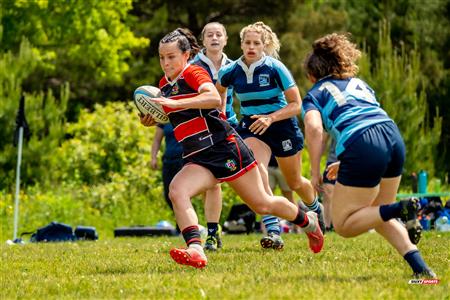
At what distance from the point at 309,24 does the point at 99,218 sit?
18151 mm

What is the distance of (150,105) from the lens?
799 centimetres

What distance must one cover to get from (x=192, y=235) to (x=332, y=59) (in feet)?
5.82

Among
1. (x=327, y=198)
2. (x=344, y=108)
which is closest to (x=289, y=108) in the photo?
(x=344, y=108)

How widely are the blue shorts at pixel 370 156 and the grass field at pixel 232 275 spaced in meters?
0.66

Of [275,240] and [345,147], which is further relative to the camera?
[275,240]

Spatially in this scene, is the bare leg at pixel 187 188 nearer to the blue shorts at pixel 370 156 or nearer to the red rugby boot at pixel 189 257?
the red rugby boot at pixel 189 257

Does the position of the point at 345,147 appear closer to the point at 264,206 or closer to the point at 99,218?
the point at 264,206

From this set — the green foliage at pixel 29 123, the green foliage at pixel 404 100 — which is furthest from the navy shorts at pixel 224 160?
the green foliage at pixel 404 100

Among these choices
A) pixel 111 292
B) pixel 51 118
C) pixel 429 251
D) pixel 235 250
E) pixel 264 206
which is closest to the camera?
pixel 111 292

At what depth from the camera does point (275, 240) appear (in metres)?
10.0

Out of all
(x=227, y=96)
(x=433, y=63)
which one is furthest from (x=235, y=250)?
(x=433, y=63)

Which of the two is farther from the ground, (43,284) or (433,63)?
(43,284)

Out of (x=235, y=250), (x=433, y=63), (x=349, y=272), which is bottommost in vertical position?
(x=433, y=63)

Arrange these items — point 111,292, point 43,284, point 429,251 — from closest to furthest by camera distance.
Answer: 1. point 111,292
2. point 43,284
3. point 429,251
